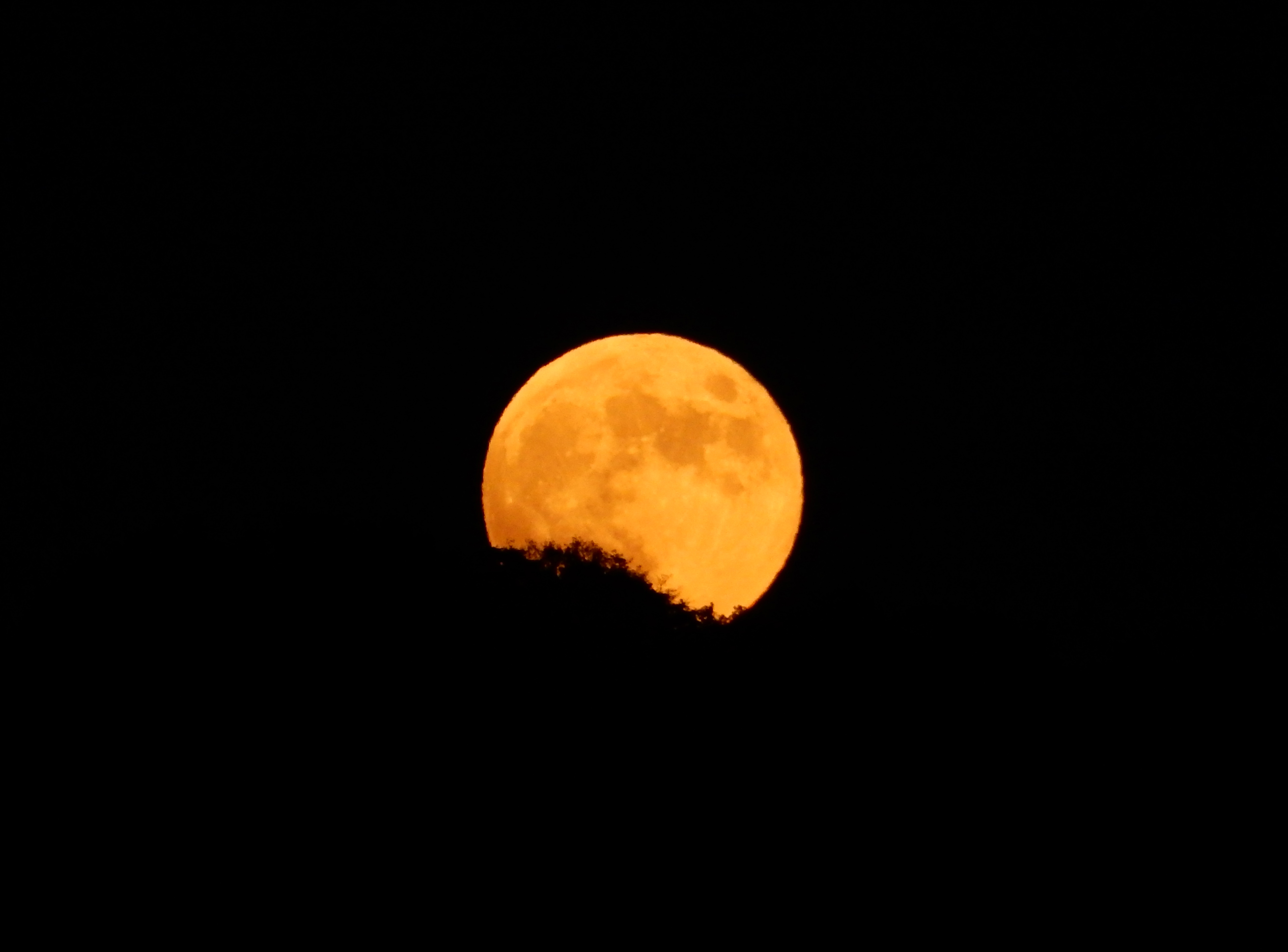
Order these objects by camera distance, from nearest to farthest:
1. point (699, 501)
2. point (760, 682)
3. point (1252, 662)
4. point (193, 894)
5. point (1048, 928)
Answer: point (193, 894)
point (1048, 928)
point (760, 682)
point (1252, 662)
point (699, 501)

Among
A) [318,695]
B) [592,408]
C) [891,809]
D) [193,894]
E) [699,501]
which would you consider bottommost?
[193,894]

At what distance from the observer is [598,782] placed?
12477 mm

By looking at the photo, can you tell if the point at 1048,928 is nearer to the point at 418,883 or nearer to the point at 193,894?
the point at 418,883

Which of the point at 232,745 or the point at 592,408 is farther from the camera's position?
the point at 592,408

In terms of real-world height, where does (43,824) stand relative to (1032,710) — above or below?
below

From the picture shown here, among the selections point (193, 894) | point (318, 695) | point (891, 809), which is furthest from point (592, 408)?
point (193, 894)

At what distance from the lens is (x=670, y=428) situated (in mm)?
17516

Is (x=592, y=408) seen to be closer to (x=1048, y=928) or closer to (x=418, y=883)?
(x=418, y=883)

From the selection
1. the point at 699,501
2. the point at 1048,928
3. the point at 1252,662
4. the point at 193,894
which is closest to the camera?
the point at 193,894

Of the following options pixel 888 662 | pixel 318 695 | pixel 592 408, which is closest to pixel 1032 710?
pixel 888 662

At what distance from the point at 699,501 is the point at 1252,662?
7696 mm

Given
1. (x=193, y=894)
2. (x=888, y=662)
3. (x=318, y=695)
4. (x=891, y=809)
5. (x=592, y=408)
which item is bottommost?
(x=193, y=894)

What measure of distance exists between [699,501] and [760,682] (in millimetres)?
3650

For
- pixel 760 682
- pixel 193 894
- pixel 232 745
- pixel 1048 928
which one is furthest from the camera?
pixel 760 682
